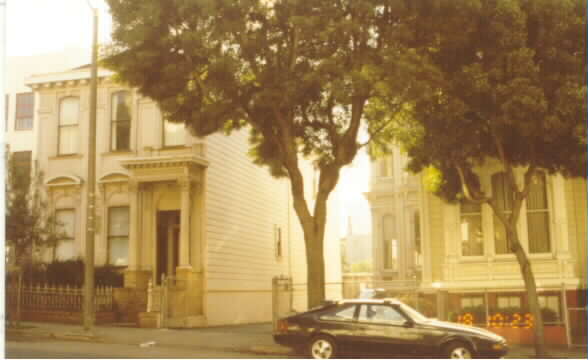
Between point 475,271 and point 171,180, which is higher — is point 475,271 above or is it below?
below

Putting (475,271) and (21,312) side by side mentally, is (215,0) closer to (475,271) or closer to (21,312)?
(475,271)

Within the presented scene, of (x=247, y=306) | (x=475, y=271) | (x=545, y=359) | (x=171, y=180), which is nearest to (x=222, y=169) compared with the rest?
(x=171, y=180)

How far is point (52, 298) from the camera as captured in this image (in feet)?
75.0

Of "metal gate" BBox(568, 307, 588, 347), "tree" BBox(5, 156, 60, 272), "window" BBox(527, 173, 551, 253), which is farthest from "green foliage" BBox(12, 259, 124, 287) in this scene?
"metal gate" BBox(568, 307, 588, 347)

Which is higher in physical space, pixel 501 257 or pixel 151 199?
pixel 151 199

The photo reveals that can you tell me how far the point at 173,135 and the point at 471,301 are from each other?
12118mm

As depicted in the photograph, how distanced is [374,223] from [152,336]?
11.7 metres

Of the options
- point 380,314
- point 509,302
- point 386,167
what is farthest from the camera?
point 386,167

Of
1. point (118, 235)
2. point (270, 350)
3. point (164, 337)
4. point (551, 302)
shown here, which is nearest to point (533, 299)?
point (551, 302)

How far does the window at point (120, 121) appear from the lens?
26500 millimetres

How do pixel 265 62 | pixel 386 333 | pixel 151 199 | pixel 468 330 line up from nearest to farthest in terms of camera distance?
pixel 468 330 < pixel 386 333 < pixel 265 62 < pixel 151 199

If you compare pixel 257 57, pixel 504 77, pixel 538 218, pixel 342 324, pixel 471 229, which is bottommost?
pixel 342 324

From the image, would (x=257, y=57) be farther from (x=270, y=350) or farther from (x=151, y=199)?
(x=151, y=199)

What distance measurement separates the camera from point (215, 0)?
52.4ft
